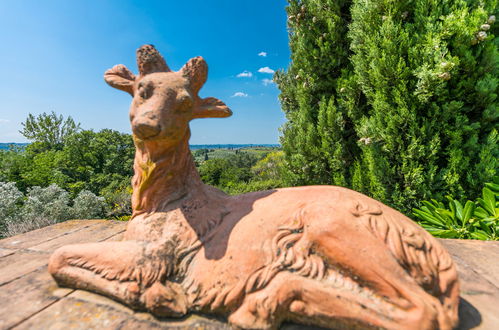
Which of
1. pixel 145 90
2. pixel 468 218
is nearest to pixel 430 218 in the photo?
pixel 468 218

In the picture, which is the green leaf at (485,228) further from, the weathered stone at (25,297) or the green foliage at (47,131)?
the green foliage at (47,131)

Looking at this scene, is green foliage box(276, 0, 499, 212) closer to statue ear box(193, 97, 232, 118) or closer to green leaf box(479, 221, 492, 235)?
green leaf box(479, 221, 492, 235)

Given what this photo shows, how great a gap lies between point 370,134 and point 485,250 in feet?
6.80

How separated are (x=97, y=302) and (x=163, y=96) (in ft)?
5.32

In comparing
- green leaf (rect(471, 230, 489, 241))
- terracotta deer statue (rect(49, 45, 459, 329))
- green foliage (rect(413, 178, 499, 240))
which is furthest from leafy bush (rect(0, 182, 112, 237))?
green leaf (rect(471, 230, 489, 241))

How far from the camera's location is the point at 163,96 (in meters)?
1.76

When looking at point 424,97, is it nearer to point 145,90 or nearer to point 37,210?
point 145,90

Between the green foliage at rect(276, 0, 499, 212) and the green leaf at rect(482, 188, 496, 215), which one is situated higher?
the green foliage at rect(276, 0, 499, 212)

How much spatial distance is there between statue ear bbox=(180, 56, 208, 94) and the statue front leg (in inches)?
50.0

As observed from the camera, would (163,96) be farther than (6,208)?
No

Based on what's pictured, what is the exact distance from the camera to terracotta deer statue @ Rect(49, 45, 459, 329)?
4.69 feet

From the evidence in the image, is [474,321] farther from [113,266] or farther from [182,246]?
[113,266]

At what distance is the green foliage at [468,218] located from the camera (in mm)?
3222

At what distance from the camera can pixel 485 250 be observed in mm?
2648
